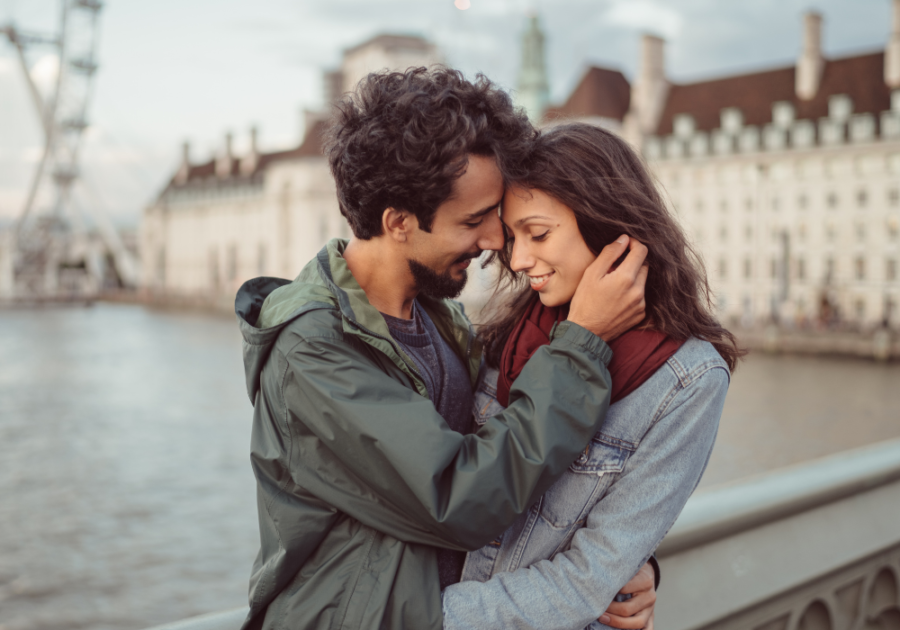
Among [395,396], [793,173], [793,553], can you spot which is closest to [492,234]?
[395,396]

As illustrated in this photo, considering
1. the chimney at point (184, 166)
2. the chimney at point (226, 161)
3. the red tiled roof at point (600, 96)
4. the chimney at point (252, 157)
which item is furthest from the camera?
the chimney at point (184, 166)

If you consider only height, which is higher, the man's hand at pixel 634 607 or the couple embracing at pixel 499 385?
the couple embracing at pixel 499 385

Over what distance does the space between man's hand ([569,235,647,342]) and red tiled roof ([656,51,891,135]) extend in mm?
35459

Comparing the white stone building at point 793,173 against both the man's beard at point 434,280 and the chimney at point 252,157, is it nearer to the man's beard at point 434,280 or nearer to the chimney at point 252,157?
the chimney at point 252,157

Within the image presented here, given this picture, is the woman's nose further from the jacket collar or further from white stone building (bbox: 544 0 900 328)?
white stone building (bbox: 544 0 900 328)

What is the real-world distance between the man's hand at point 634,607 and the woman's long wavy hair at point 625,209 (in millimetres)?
362

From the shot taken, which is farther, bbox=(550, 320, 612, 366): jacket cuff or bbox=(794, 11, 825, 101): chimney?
bbox=(794, 11, 825, 101): chimney

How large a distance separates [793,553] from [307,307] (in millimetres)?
Result: 1152

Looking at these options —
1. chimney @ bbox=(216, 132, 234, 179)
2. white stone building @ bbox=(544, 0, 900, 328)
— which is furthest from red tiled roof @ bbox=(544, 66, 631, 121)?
chimney @ bbox=(216, 132, 234, 179)

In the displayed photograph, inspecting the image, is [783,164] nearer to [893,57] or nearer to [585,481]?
[893,57]

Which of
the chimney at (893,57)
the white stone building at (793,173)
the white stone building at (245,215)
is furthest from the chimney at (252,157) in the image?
the chimney at (893,57)

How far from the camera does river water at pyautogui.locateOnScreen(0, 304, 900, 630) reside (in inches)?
392

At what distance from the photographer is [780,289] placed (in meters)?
32.7

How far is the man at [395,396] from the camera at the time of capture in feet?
3.68
